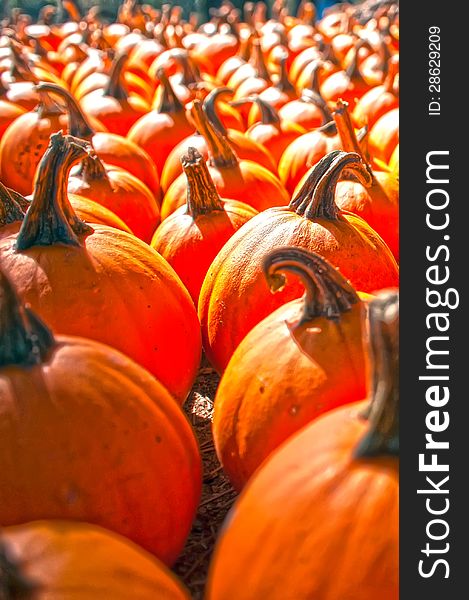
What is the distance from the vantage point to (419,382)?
976 mm

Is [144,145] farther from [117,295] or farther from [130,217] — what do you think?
[117,295]

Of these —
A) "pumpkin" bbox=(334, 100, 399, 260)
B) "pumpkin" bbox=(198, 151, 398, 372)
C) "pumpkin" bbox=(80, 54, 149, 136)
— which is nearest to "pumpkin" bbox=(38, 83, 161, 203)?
"pumpkin" bbox=(80, 54, 149, 136)

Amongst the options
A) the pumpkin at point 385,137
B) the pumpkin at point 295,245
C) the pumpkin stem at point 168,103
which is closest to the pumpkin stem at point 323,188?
the pumpkin at point 295,245

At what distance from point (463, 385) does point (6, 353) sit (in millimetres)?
643

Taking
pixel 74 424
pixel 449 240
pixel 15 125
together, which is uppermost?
pixel 15 125

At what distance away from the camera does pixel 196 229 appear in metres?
2.23

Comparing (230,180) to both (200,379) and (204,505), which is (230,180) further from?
(204,505)

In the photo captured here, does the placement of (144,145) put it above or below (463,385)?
above

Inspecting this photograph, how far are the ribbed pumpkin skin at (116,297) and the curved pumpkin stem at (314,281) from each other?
443mm

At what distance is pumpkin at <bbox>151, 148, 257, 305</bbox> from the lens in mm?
2205

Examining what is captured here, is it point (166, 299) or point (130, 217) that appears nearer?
point (166, 299)

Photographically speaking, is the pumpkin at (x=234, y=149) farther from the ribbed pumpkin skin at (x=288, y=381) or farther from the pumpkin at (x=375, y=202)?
the ribbed pumpkin skin at (x=288, y=381)

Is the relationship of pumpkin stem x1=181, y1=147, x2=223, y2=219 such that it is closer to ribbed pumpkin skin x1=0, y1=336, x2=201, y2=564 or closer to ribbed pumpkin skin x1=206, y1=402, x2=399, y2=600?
ribbed pumpkin skin x1=0, y1=336, x2=201, y2=564

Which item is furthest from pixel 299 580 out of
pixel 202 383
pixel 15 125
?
pixel 15 125
